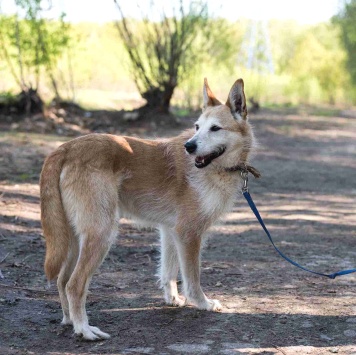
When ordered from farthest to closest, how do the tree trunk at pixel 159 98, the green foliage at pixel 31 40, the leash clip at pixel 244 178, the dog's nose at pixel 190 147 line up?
the tree trunk at pixel 159 98, the green foliage at pixel 31 40, the leash clip at pixel 244 178, the dog's nose at pixel 190 147

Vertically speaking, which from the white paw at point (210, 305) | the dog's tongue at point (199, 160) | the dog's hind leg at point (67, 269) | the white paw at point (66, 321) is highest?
the dog's tongue at point (199, 160)

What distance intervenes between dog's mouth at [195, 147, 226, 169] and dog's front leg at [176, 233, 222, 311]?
541 millimetres

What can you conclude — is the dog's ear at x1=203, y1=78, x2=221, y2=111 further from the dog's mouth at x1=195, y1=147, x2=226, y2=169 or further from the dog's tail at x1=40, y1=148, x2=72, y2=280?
the dog's tail at x1=40, y1=148, x2=72, y2=280

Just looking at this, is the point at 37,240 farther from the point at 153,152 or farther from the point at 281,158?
the point at 281,158

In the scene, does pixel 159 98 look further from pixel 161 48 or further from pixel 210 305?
pixel 210 305

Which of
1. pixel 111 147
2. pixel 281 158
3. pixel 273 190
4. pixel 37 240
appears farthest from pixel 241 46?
pixel 111 147

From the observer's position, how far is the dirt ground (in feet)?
14.7

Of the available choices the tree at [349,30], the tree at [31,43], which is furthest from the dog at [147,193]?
the tree at [349,30]

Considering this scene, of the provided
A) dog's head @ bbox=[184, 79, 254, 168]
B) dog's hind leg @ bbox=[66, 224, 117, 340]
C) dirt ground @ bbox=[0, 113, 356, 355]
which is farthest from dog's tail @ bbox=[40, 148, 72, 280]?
dog's head @ bbox=[184, 79, 254, 168]

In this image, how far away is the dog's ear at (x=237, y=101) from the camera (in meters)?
5.23

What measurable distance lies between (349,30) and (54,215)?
33536 millimetres

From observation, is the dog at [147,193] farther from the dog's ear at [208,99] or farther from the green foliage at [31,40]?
the green foliage at [31,40]

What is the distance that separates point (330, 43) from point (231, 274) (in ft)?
155

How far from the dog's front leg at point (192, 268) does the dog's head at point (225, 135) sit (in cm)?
59
